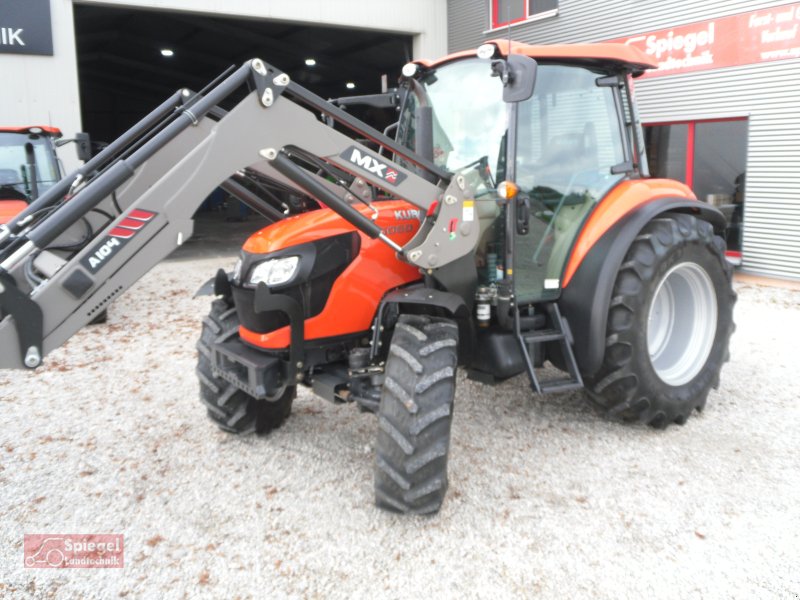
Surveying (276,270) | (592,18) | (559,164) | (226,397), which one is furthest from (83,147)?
(592,18)

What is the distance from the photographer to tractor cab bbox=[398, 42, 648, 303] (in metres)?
3.56

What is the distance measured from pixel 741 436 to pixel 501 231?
1941 mm

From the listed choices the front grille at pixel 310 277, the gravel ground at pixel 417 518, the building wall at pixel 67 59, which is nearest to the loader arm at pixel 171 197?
the front grille at pixel 310 277

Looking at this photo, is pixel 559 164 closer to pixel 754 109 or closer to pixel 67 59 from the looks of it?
pixel 754 109

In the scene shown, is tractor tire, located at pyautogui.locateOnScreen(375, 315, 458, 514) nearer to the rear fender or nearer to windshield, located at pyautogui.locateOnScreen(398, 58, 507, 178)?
the rear fender

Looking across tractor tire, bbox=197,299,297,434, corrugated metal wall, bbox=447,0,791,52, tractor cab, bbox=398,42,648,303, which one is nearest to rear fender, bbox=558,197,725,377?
tractor cab, bbox=398,42,648,303

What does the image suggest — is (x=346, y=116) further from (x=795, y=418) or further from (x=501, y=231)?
(x=795, y=418)

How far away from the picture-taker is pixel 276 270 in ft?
10.8

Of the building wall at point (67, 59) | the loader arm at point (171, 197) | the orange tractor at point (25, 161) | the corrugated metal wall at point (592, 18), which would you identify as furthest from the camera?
the building wall at point (67, 59)

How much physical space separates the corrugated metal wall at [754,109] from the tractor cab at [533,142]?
5295 millimetres

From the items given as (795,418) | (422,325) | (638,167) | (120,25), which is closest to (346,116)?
(422,325)

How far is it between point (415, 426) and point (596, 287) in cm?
140

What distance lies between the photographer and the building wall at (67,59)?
9.77 meters

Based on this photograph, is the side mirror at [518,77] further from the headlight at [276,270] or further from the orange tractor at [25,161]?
the orange tractor at [25,161]
